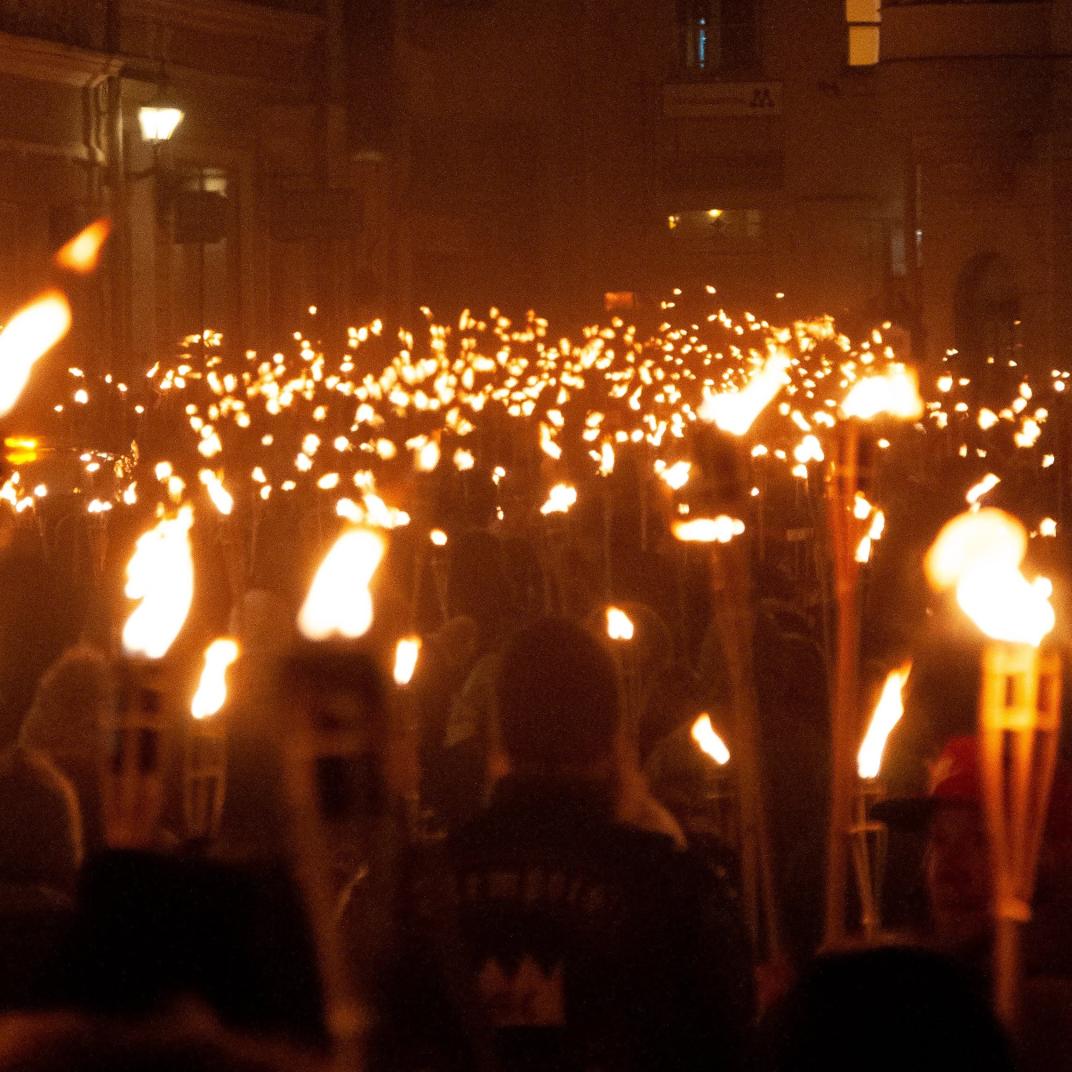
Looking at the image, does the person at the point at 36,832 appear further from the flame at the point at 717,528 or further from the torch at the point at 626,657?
the torch at the point at 626,657

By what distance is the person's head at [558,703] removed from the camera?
455 centimetres

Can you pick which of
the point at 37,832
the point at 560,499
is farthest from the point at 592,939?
the point at 560,499

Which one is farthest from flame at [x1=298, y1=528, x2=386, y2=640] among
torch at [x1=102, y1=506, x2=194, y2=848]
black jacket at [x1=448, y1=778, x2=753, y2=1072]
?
black jacket at [x1=448, y1=778, x2=753, y2=1072]

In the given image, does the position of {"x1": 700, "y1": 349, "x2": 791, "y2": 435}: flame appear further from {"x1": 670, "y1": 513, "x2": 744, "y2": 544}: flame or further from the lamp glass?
the lamp glass

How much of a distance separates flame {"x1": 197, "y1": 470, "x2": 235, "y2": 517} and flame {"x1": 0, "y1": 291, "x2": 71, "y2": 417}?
7.54m

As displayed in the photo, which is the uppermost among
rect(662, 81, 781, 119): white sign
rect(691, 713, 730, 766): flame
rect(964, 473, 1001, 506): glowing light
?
rect(662, 81, 781, 119): white sign

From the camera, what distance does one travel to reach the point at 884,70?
30844 millimetres

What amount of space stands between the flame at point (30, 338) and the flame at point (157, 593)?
53cm

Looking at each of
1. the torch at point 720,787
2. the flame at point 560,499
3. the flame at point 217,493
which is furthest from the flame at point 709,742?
the flame at point 217,493

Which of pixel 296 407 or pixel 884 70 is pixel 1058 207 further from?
pixel 296 407

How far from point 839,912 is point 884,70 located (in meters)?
26.5

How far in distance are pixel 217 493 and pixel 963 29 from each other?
61.5 feet

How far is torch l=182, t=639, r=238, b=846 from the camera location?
5871 mm

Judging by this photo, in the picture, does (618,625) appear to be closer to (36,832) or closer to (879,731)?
(879,731)
